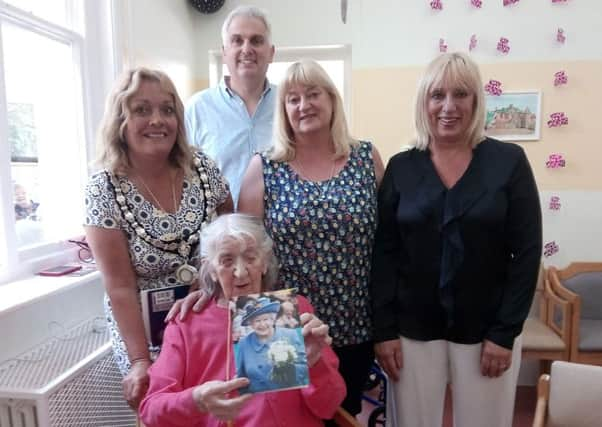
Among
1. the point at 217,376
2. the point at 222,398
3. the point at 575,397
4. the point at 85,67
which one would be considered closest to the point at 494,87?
the point at 575,397

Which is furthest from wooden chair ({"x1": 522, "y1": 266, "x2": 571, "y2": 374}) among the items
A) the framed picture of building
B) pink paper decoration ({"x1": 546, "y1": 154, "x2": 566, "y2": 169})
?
the framed picture of building

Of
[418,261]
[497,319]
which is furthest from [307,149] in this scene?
[497,319]

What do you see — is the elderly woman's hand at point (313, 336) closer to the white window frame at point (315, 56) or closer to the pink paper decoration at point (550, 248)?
the white window frame at point (315, 56)

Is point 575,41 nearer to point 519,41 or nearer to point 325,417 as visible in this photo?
point 519,41

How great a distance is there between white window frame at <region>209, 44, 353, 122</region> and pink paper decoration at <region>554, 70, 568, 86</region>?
1.48m

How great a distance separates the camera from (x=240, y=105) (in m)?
2.19

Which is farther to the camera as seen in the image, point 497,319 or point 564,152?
point 564,152

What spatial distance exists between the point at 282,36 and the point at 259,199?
102 inches

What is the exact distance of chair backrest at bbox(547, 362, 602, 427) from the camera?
157cm

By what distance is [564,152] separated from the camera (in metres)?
3.66

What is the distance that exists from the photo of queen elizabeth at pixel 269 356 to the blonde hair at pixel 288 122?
2.24 ft

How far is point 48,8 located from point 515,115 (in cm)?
303

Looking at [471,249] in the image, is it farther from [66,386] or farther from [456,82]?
[66,386]

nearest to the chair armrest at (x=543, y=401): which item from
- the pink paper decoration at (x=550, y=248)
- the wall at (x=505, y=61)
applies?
the wall at (x=505, y=61)
